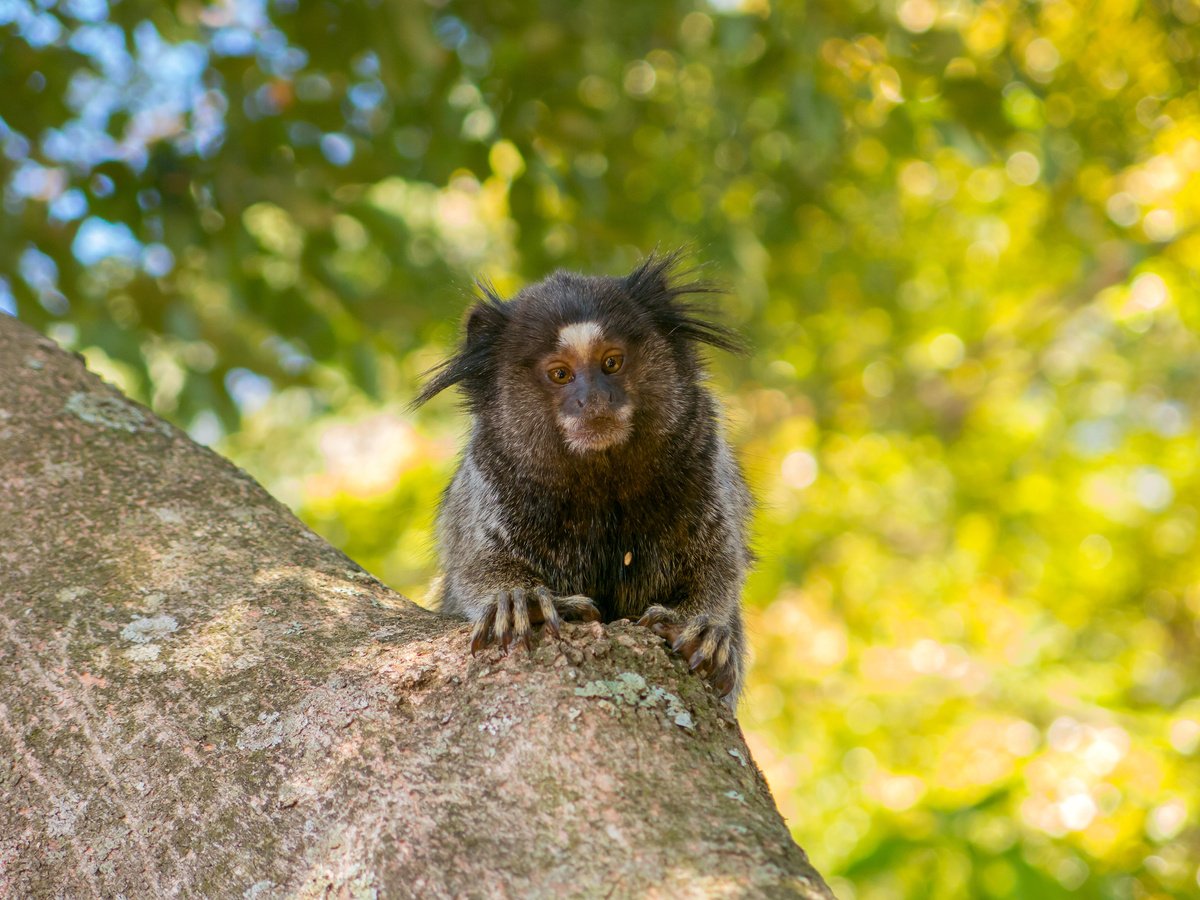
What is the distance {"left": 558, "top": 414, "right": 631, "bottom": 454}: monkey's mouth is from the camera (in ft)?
9.43

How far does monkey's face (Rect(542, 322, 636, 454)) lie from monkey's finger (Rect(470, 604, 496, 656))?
1051mm

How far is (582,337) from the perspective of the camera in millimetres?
2957

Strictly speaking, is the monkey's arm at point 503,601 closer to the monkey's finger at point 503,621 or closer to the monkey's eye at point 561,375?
the monkey's finger at point 503,621

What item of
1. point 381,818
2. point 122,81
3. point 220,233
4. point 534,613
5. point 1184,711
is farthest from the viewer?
point 1184,711

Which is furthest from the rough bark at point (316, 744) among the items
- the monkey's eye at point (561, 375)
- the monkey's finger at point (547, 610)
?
the monkey's eye at point (561, 375)

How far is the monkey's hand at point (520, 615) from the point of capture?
71.8 inches

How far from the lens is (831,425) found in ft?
21.3

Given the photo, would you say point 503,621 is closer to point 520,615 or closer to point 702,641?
point 520,615

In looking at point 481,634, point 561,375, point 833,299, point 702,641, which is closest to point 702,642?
point 702,641

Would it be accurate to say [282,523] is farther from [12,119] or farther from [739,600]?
[12,119]

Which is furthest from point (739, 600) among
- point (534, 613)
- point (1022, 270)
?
point (1022, 270)

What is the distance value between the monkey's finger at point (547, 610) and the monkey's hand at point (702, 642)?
0.21 meters

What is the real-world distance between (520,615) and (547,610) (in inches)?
4.3

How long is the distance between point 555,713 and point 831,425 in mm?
5092
